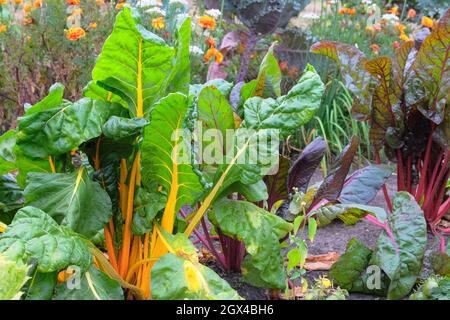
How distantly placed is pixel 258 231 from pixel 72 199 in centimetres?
57

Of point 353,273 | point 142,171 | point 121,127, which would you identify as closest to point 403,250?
point 353,273

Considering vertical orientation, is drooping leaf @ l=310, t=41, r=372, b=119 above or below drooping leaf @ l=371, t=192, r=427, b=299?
above

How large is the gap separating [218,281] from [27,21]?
267 cm

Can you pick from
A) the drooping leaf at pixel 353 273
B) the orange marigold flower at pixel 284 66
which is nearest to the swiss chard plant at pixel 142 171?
the drooping leaf at pixel 353 273

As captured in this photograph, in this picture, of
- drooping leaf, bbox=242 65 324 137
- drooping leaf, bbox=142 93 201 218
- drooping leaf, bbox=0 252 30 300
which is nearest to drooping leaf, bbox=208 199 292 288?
drooping leaf, bbox=142 93 201 218

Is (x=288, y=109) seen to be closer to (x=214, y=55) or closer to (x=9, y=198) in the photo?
(x=9, y=198)

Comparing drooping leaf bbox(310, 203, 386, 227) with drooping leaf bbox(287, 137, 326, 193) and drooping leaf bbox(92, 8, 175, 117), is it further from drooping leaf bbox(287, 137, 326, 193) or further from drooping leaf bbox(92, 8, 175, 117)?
drooping leaf bbox(92, 8, 175, 117)

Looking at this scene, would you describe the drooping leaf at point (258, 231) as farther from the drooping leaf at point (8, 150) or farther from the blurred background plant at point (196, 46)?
the blurred background plant at point (196, 46)

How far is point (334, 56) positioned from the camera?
2955 mm

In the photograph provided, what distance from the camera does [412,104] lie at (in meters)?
2.82

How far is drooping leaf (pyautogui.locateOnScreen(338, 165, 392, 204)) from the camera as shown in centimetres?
251

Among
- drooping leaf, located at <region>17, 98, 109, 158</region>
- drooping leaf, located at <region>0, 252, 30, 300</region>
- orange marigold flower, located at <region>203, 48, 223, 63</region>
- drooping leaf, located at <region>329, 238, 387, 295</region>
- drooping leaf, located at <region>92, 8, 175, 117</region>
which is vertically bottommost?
drooping leaf, located at <region>329, 238, 387, 295</region>

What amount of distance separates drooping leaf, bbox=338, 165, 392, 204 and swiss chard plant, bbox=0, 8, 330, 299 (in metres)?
0.52
